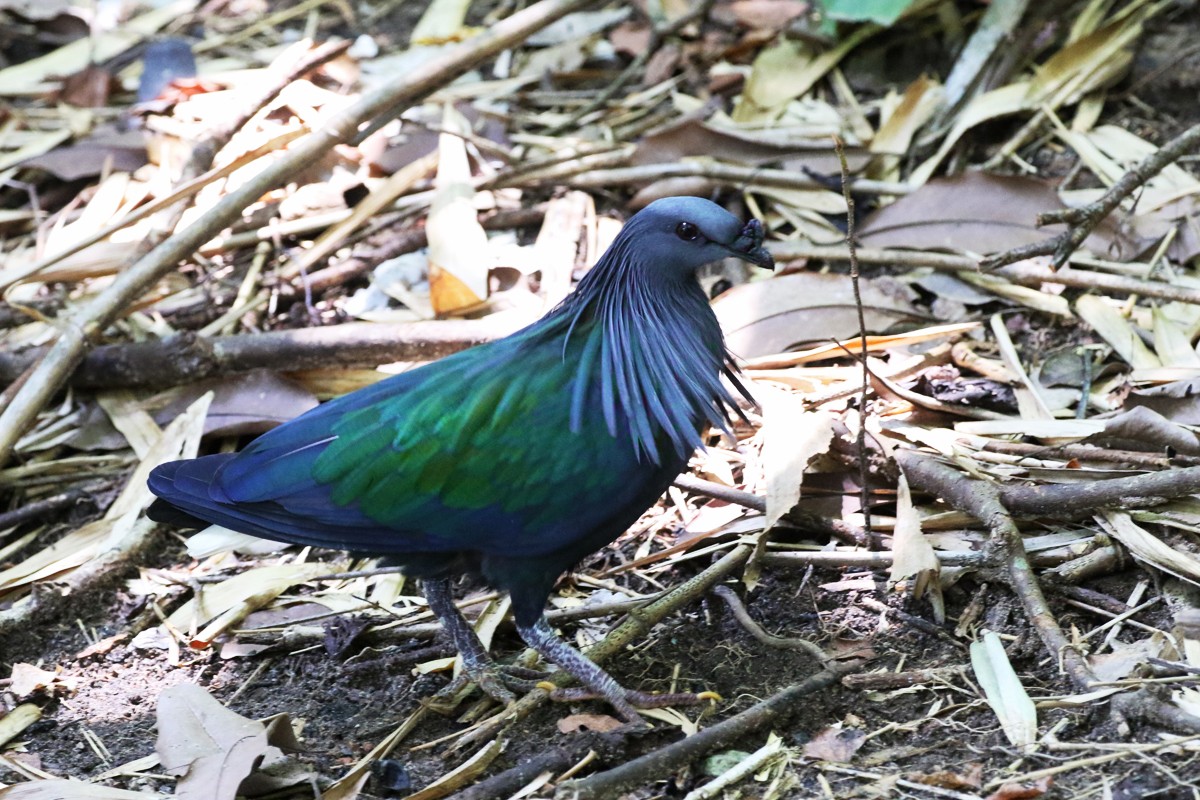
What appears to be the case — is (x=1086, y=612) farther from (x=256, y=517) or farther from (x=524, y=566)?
(x=256, y=517)

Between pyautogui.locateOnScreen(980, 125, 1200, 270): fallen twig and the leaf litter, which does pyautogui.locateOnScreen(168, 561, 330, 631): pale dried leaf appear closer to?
the leaf litter

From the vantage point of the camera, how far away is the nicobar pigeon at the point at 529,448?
11.7ft

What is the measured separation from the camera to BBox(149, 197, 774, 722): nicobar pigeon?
3.58 m

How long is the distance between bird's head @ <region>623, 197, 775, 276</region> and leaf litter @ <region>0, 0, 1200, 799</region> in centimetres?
65

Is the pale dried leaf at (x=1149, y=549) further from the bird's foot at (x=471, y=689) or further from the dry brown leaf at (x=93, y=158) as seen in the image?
the dry brown leaf at (x=93, y=158)

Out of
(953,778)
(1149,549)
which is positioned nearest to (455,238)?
(1149,549)

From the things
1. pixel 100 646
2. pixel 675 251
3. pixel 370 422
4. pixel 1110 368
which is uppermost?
pixel 675 251

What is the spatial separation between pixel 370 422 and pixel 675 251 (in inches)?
39.3

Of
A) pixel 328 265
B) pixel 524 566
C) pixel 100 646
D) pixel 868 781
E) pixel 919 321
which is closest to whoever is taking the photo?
pixel 868 781

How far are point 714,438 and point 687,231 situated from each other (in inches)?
47.0

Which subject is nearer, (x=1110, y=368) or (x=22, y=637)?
(x=22, y=637)

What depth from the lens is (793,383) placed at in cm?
472

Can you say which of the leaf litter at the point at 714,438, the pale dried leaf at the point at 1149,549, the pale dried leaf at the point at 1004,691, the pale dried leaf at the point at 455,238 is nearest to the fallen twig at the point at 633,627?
the leaf litter at the point at 714,438

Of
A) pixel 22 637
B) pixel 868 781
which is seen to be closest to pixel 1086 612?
pixel 868 781
